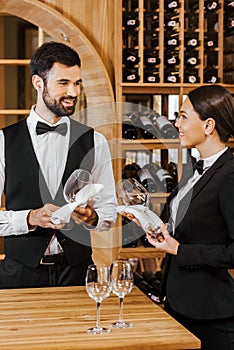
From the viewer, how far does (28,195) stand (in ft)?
11.2

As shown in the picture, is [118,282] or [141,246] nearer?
[118,282]

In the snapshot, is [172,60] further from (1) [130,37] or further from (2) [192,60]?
(1) [130,37]

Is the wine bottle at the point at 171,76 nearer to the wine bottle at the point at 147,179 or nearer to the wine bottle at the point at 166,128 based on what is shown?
the wine bottle at the point at 166,128

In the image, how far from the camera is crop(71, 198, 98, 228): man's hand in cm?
312

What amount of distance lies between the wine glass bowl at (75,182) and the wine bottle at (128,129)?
168 centimetres

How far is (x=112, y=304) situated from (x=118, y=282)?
36cm

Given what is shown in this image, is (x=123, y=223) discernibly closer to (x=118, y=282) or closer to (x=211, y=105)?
(x=211, y=105)

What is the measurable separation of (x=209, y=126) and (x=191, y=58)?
69.0 inches

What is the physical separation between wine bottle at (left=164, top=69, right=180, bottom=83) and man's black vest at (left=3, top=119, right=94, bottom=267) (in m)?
1.39

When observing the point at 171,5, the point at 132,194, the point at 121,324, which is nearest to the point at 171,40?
the point at 171,5

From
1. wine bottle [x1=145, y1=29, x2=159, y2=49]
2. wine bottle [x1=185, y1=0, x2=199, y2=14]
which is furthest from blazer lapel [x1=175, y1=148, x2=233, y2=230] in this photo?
wine bottle [x1=185, y1=0, x2=199, y2=14]

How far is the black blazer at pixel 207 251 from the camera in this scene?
2850 mm

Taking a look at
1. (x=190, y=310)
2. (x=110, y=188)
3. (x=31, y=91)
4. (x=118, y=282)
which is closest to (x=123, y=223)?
(x=110, y=188)

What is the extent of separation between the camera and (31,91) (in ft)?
24.3
